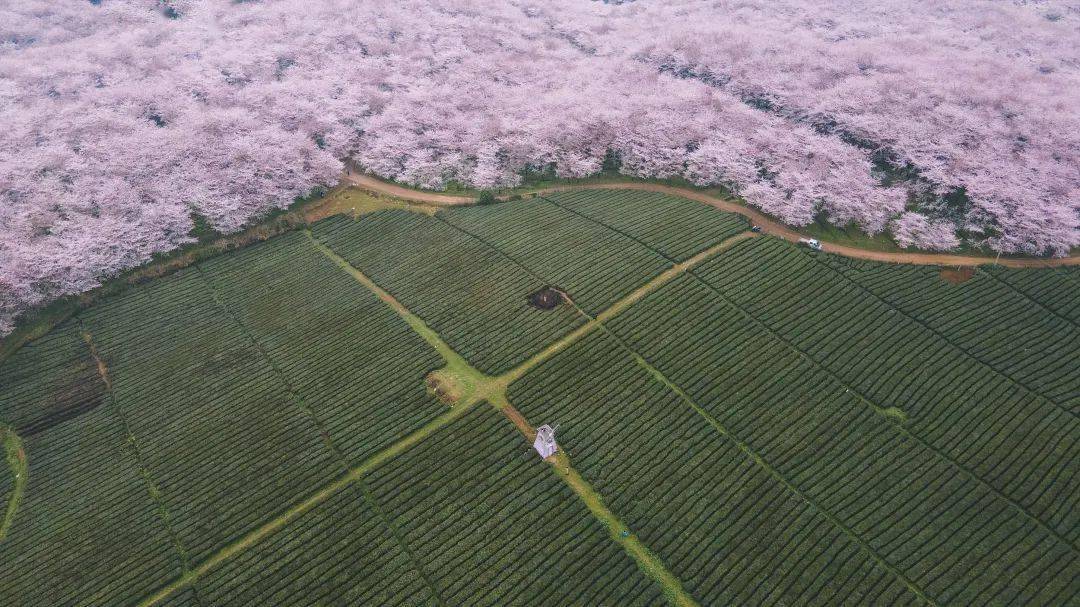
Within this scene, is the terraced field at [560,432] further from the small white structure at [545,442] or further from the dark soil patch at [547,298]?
the small white structure at [545,442]

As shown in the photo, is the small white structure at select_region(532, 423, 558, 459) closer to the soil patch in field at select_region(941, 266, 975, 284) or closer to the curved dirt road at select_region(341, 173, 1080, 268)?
the curved dirt road at select_region(341, 173, 1080, 268)

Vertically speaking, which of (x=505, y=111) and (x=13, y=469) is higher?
(x=505, y=111)

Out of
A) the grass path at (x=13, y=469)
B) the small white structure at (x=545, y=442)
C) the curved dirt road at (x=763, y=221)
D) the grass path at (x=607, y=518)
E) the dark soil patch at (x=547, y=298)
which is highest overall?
the curved dirt road at (x=763, y=221)

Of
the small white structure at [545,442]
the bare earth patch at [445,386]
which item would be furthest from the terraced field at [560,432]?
the small white structure at [545,442]

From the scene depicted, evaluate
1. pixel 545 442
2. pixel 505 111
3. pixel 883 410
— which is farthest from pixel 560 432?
pixel 505 111

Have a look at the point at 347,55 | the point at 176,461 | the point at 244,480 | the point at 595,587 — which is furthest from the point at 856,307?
the point at 347,55

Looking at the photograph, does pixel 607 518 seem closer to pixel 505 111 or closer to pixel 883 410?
pixel 883 410

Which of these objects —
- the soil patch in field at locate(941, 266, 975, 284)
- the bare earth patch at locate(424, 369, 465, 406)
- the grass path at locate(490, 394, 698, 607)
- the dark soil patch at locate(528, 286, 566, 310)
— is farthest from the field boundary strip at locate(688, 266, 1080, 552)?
the bare earth patch at locate(424, 369, 465, 406)
